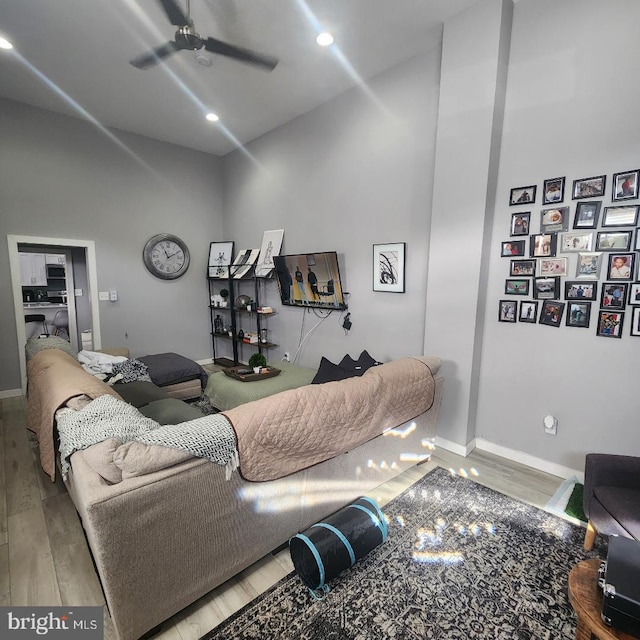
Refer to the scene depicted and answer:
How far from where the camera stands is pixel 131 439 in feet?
4.21

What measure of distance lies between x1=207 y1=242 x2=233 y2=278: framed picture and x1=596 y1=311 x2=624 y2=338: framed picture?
4521 millimetres

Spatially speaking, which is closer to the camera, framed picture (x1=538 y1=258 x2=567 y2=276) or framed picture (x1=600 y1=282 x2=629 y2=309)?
framed picture (x1=600 y1=282 x2=629 y2=309)

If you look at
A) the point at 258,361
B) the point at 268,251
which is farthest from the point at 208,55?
the point at 258,361

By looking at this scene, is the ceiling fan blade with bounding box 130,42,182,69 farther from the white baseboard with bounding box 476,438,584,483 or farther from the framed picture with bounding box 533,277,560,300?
the white baseboard with bounding box 476,438,584,483

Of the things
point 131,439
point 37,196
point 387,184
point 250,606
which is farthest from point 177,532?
point 37,196

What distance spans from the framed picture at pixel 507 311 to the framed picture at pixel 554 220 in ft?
1.85

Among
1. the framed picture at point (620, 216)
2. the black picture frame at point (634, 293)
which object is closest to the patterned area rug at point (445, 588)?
the black picture frame at point (634, 293)

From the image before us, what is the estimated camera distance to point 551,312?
244 centimetres

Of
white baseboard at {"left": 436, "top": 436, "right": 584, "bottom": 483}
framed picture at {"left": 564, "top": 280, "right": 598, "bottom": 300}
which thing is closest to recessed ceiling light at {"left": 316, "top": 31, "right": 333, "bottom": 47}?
framed picture at {"left": 564, "top": 280, "right": 598, "bottom": 300}

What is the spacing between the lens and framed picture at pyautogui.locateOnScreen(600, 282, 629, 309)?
2150mm

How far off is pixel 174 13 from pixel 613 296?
129 inches

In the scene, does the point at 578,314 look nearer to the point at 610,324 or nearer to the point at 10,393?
the point at 610,324

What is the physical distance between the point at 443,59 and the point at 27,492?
4.47 meters

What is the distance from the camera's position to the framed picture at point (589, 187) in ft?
7.16
